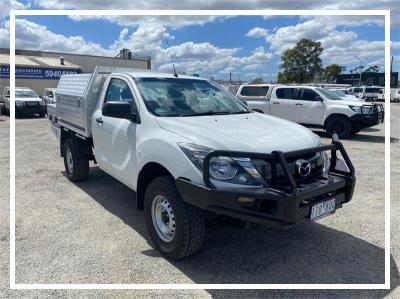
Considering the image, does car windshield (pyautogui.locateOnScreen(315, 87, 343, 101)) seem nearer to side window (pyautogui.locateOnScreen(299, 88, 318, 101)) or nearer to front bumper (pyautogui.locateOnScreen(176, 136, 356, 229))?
side window (pyautogui.locateOnScreen(299, 88, 318, 101))

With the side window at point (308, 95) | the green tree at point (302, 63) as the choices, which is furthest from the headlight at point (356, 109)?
the green tree at point (302, 63)

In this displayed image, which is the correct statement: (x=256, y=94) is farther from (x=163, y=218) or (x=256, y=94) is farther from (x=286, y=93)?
(x=163, y=218)

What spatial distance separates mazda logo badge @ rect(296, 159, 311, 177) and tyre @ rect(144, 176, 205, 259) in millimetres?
917

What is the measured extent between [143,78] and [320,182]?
240cm

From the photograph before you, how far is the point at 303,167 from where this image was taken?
131 inches

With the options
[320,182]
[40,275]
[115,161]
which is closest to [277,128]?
[320,182]

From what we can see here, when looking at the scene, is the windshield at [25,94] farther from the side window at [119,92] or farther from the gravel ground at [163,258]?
the side window at [119,92]

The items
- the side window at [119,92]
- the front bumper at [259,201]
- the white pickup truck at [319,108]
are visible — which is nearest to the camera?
the front bumper at [259,201]

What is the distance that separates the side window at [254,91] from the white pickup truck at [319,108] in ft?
0.12

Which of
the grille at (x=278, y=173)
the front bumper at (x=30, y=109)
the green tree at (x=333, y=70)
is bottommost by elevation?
the grille at (x=278, y=173)

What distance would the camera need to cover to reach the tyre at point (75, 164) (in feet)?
20.1

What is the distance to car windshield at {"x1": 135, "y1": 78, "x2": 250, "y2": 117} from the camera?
418cm

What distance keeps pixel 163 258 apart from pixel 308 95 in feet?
34.2

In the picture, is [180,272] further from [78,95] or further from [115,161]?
[78,95]
